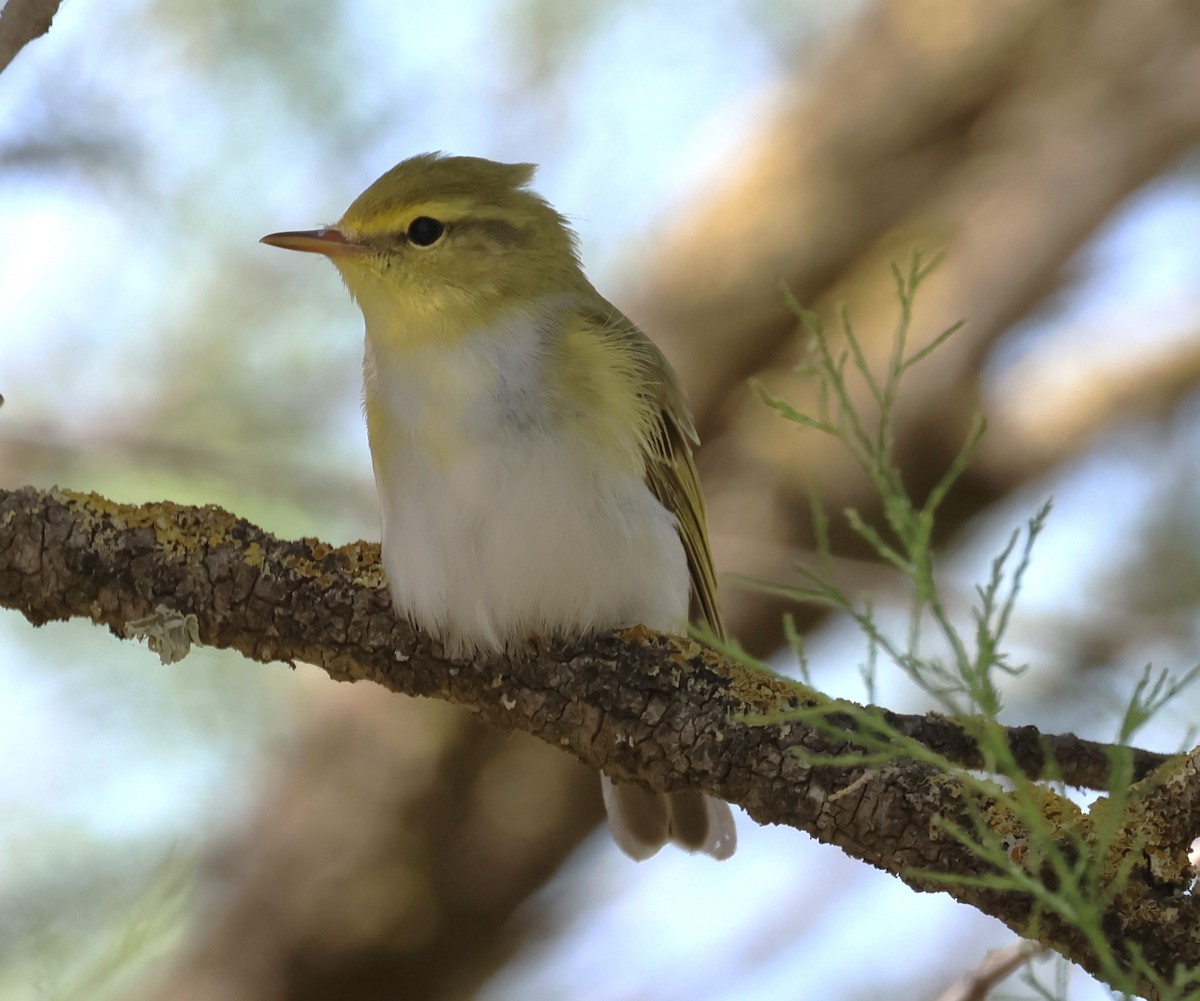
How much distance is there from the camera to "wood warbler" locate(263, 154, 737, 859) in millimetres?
2832

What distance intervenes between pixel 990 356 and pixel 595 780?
183 cm

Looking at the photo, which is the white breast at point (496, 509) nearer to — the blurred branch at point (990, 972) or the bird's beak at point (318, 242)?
the bird's beak at point (318, 242)

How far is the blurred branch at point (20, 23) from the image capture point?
191 centimetres

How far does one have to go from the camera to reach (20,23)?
193cm

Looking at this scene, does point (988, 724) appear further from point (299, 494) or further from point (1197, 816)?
point (299, 494)

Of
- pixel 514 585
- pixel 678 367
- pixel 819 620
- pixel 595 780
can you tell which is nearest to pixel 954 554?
pixel 819 620

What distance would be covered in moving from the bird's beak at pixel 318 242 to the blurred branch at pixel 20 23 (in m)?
1.15

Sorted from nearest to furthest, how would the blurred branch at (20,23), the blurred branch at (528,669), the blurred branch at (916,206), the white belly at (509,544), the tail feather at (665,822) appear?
1. the blurred branch at (20,23)
2. the blurred branch at (528,669)
3. the white belly at (509,544)
4. the tail feather at (665,822)
5. the blurred branch at (916,206)

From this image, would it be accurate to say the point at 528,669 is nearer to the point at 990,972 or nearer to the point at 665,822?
the point at 665,822

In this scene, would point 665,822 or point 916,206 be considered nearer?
point 665,822

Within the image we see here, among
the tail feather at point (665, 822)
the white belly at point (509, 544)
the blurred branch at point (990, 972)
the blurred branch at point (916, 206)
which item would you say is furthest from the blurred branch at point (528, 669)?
the blurred branch at point (916, 206)

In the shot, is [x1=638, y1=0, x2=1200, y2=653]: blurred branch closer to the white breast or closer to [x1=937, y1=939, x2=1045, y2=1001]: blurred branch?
the white breast

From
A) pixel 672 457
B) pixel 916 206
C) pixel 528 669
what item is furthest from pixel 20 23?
pixel 916 206

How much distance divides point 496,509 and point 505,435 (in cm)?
15
